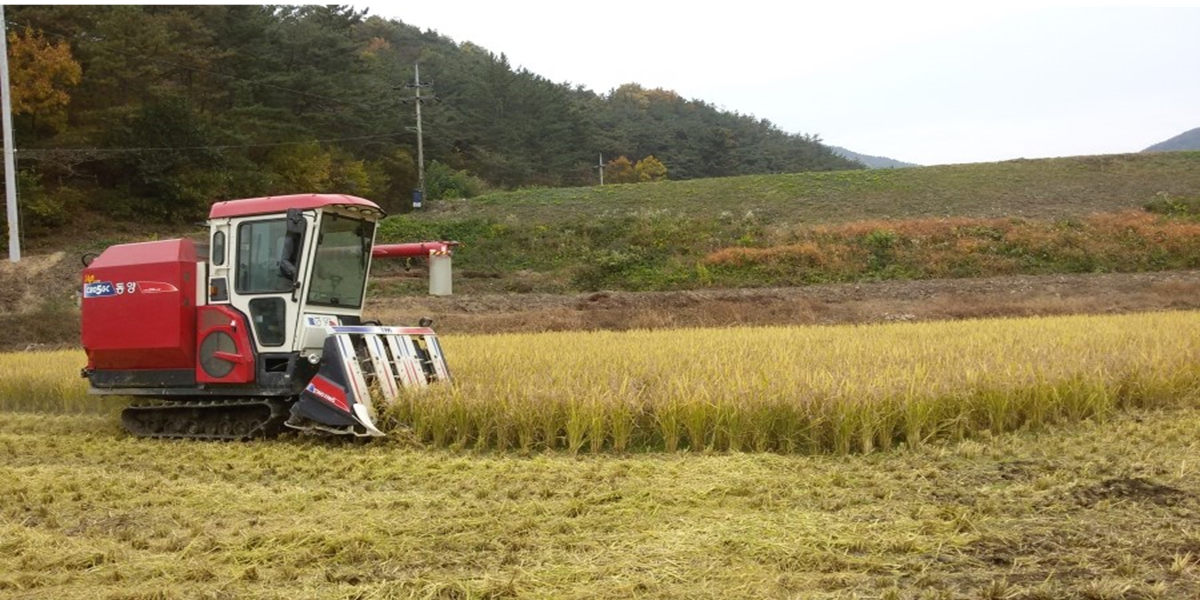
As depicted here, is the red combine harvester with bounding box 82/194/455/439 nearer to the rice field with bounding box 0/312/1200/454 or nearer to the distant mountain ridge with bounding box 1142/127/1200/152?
the rice field with bounding box 0/312/1200/454

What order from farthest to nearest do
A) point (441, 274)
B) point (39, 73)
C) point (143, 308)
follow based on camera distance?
point (39, 73) < point (441, 274) < point (143, 308)

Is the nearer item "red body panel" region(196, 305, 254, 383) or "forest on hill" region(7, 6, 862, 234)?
"red body panel" region(196, 305, 254, 383)

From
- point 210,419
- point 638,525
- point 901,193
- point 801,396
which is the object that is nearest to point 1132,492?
point 801,396

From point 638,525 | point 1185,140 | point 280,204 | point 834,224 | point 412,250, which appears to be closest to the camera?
point 638,525

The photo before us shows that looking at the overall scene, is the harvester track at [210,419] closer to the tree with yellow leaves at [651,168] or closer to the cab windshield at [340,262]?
the cab windshield at [340,262]

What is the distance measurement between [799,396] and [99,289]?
676 cm

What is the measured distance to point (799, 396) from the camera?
6.48 m

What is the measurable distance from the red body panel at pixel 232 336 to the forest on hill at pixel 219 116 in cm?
2004

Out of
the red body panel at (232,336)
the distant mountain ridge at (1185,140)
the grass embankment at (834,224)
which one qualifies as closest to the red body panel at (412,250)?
the red body panel at (232,336)

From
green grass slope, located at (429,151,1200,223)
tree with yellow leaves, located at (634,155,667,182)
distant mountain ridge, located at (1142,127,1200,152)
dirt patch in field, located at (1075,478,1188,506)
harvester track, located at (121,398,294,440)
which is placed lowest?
harvester track, located at (121,398,294,440)

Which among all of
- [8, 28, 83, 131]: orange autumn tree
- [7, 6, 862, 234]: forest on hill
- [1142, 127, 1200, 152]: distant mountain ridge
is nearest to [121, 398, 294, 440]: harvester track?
[7, 6, 862, 234]: forest on hill

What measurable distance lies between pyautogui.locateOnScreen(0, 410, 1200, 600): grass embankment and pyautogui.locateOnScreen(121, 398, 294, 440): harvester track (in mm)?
1387

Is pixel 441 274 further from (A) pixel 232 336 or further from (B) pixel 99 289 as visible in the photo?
(B) pixel 99 289

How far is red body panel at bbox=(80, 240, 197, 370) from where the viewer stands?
8.27 m
